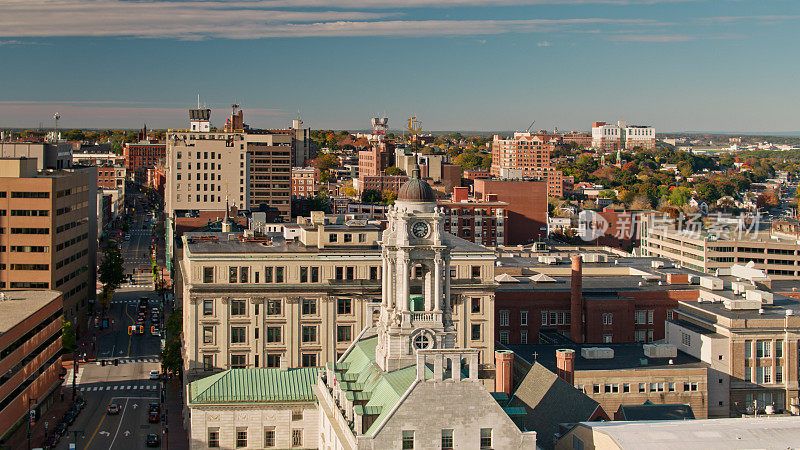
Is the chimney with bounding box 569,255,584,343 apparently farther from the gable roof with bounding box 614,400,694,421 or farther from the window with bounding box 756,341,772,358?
the gable roof with bounding box 614,400,694,421

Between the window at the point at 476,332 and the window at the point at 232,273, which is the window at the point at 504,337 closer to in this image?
the window at the point at 476,332

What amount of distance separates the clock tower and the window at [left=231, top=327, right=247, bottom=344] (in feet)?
103

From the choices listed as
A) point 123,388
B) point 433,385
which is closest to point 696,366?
point 433,385

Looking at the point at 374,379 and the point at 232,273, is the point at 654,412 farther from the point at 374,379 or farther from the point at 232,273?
the point at 232,273

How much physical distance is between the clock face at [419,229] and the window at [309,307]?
32.1 meters

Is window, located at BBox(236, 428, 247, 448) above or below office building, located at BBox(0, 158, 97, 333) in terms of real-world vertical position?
below

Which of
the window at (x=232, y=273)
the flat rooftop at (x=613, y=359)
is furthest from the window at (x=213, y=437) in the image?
the flat rooftop at (x=613, y=359)

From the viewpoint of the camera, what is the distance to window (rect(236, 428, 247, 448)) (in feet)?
300

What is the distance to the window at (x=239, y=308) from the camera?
11425 cm

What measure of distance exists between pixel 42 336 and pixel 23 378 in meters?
10.6

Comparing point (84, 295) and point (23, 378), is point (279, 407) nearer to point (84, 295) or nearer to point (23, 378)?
point (23, 378)

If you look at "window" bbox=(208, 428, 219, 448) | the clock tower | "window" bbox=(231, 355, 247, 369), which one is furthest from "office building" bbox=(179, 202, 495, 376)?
the clock tower

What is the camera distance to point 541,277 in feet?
473

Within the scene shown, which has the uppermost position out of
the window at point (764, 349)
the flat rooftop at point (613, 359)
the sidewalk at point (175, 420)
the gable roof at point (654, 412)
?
the window at point (764, 349)
